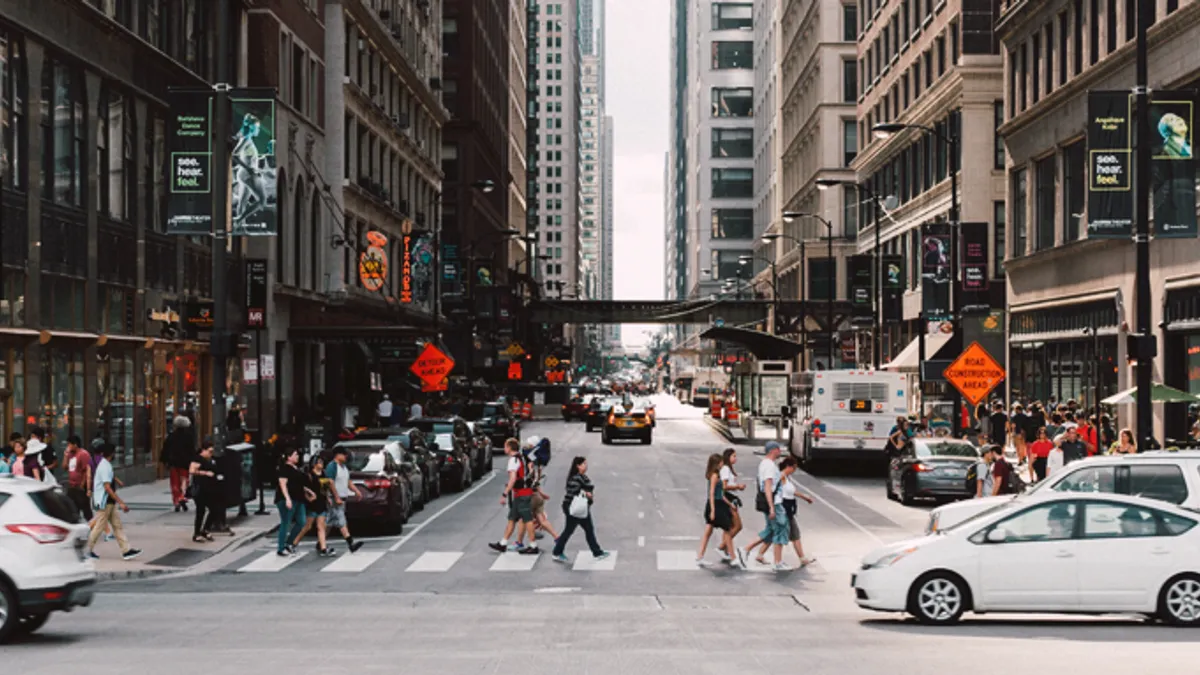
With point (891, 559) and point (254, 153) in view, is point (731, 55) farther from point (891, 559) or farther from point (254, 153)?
point (891, 559)

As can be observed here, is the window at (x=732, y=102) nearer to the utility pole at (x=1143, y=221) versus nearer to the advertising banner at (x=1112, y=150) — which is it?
the advertising banner at (x=1112, y=150)

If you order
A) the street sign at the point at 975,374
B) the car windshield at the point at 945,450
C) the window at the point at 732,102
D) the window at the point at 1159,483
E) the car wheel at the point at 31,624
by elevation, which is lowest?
the car wheel at the point at 31,624

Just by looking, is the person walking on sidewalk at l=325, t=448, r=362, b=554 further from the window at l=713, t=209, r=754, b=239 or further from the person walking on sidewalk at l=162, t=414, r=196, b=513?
the window at l=713, t=209, r=754, b=239

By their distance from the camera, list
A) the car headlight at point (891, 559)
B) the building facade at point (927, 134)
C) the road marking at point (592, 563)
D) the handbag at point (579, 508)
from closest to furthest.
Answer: the car headlight at point (891, 559)
the road marking at point (592, 563)
the handbag at point (579, 508)
the building facade at point (927, 134)

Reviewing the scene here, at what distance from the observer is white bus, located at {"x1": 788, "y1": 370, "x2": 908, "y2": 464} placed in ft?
141

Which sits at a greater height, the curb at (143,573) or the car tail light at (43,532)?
the car tail light at (43,532)

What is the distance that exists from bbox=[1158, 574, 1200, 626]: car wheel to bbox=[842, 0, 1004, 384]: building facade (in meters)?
38.0

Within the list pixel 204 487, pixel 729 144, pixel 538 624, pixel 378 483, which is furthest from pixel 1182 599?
pixel 729 144

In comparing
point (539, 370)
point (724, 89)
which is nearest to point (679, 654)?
point (539, 370)

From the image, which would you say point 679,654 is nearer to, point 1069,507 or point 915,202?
point 1069,507

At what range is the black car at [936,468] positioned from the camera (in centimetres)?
3375

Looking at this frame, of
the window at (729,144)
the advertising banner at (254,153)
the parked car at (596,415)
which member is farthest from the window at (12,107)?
the window at (729,144)

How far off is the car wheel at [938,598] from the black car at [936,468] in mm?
16014

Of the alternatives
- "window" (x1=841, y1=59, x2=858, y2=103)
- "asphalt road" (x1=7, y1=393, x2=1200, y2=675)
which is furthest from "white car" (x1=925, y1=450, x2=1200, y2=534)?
"window" (x1=841, y1=59, x2=858, y2=103)
